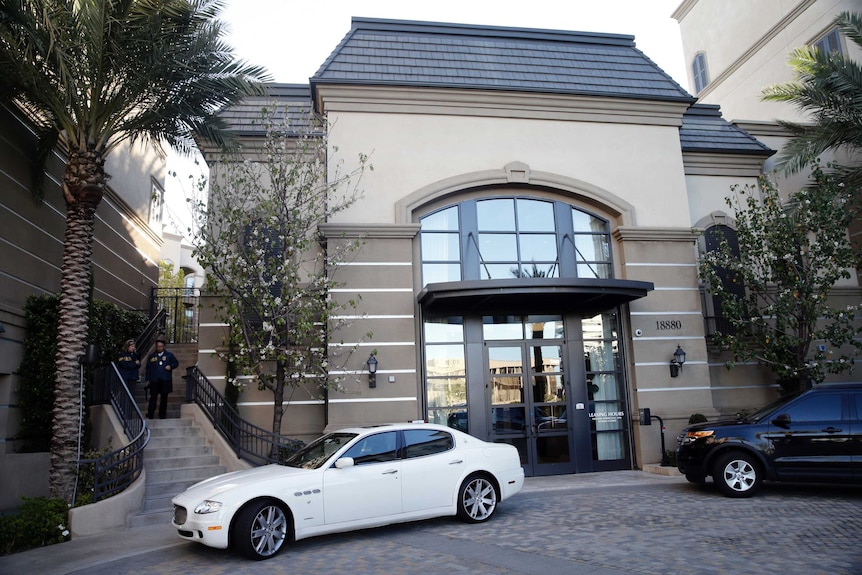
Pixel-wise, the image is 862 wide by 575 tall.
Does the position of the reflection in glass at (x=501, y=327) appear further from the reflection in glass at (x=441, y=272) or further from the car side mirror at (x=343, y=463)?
the car side mirror at (x=343, y=463)

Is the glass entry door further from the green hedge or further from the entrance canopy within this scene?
the green hedge

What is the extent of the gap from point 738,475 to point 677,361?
4.46m

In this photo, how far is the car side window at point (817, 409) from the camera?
10.5 m

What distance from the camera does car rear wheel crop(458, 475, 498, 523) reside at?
9180 millimetres

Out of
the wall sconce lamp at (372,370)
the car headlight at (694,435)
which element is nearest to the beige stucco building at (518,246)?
the wall sconce lamp at (372,370)

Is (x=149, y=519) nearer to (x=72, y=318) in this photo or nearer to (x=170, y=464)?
(x=170, y=464)

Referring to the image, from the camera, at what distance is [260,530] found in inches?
302

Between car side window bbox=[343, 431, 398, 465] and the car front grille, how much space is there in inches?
81.1

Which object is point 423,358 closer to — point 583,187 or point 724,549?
point 583,187

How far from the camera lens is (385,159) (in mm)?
14914

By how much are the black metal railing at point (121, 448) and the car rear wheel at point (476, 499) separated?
17.3 ft

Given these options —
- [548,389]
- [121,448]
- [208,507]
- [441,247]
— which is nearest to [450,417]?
[548,389]

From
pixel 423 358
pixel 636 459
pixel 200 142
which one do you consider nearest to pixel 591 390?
pixel 636 459

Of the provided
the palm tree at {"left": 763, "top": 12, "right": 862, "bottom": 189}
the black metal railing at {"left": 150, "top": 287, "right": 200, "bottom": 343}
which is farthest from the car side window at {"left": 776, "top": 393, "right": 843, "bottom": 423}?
the black metal railing at {"left": 150, "top": 287, "right": 200, "bottom": 343}
